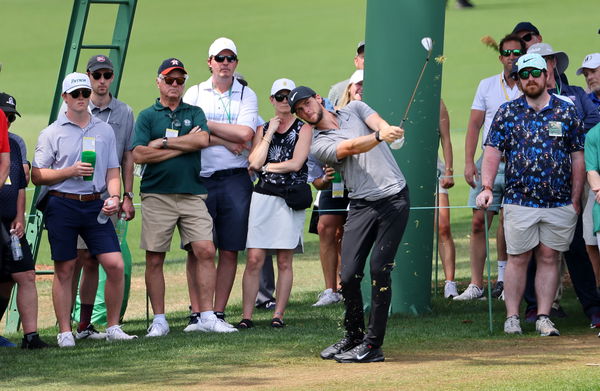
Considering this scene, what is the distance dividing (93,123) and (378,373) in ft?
10.4

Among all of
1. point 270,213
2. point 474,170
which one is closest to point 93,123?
point 270,213

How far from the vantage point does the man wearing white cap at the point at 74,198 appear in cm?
980

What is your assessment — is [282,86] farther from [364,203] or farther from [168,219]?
[364,203]

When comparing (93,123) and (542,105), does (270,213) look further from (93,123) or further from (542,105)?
(542,105)

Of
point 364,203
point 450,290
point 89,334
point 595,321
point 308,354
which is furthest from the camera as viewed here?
point 450,290

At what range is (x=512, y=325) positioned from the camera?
973cm

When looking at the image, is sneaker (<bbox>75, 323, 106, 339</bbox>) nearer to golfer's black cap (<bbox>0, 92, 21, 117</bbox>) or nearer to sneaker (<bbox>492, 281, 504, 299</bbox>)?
golfer's black cap (<bbox>0, 92, 21, 117</bbox>)

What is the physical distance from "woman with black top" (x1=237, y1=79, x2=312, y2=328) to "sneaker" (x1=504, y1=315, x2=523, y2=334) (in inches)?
71.1

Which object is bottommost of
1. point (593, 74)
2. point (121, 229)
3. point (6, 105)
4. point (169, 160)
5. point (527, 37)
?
point (121, 229)

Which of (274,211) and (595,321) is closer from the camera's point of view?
(595,321)

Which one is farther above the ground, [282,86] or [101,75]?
[282,86]

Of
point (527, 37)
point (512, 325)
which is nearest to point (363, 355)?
point (512, 325)

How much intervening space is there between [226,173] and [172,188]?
639mm

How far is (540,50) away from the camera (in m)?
10.5
